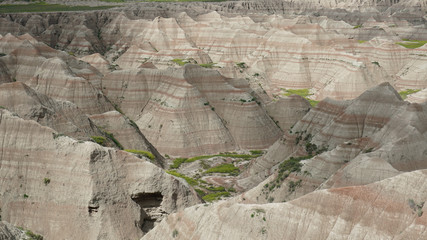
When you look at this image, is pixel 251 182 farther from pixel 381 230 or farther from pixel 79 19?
pixel 79 19

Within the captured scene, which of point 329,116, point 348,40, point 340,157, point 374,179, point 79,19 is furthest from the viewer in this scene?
point 79,19

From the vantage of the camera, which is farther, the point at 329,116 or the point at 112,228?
the point at 329,116

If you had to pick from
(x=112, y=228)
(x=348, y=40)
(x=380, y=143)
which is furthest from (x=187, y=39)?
(x=112, y=228)

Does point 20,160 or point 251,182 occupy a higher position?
point 20,160

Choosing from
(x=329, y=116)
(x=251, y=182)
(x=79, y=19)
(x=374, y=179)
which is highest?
(x=374, y=179)

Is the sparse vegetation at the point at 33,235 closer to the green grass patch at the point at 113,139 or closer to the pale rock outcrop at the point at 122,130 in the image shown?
the green grass patch at the point at 113,139

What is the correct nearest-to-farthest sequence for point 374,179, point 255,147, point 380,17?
1. point 374,179
2. point 255,147
3. point 380,17

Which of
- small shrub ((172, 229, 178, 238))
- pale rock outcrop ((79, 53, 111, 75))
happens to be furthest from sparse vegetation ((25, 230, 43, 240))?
pale rock outcrop ((79, 53, 111, 75))
